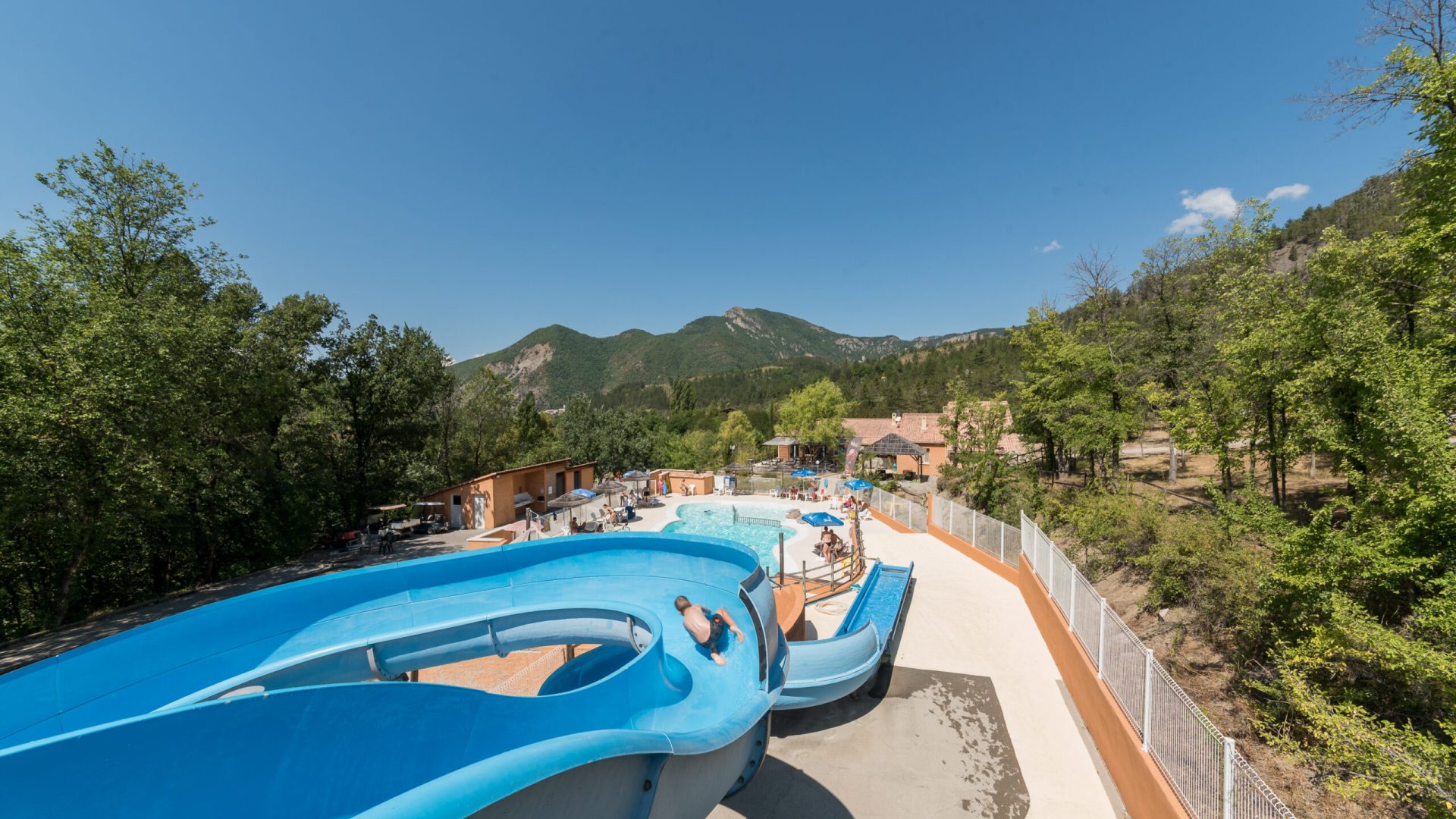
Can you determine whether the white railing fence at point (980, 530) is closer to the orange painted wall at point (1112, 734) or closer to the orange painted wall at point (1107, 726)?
the orange painted wall at point (1107, 726)

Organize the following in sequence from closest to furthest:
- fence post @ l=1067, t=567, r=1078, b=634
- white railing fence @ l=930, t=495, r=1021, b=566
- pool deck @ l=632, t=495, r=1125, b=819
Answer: pool deck @ l=632, t=495, r=1125, b=819 < fence post @ l=1067, t=567, r=1078, b=634 < white railing fence @ l=930, t=495, r=1021, b=566

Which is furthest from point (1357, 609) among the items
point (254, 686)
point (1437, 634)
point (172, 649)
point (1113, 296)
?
point (1113, 296)

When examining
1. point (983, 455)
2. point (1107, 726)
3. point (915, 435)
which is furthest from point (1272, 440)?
point (915, 435)

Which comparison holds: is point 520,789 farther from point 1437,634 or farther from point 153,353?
point 153,353

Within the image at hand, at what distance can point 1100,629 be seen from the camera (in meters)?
6.50

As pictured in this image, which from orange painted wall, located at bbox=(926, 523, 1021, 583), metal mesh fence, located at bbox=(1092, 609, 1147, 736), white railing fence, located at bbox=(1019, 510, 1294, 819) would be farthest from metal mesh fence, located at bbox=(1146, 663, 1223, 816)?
orange painted wall, located at bbox=(926, 523, 1021, 583)

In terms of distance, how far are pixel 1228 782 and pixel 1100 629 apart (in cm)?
290

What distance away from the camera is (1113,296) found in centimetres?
1836

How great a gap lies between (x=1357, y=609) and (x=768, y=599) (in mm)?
6084

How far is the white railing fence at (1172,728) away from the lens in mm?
3721

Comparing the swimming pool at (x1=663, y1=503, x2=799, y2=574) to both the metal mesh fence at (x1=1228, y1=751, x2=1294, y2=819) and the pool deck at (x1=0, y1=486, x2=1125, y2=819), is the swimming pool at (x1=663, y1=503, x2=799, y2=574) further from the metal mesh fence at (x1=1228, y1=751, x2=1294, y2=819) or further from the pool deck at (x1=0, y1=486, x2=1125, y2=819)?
the metal mesh fence at (x1=1228, y1=751, x2=1294, y2=819)

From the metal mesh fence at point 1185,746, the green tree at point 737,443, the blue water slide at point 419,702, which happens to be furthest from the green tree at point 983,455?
the green tree at point 737,443

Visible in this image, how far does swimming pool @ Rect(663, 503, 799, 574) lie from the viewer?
18.9m

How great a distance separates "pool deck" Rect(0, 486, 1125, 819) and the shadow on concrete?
0.04 ft
